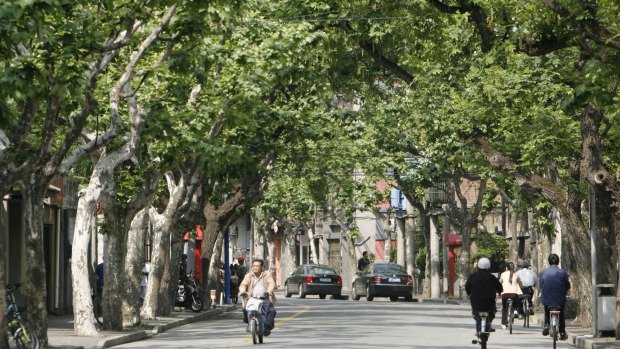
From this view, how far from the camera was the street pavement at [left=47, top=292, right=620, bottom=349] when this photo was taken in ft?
86.1

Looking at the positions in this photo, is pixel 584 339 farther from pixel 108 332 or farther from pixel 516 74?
pixel 108 332

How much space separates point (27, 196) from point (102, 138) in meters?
1.66

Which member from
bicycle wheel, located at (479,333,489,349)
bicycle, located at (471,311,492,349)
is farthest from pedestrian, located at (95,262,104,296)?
bicycle wheel, located at (479,333,489,349)

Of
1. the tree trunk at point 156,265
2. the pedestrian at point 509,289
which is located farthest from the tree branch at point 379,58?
the tree trunk at point 156,265

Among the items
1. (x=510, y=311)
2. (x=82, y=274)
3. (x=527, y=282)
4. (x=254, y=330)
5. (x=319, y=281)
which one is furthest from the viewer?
(x=319, y=281)

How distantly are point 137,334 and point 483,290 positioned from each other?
9336 millimetres

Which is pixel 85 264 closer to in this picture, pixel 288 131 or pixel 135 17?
pixel 135 17

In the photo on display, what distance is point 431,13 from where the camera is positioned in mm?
27516

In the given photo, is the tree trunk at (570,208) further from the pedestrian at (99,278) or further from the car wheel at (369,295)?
the car wheel at (369,295)

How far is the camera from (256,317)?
27047 mm

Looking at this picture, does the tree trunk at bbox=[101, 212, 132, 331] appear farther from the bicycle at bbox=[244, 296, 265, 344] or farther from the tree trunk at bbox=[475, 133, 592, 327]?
the tree trunk at bbox=[475, 133, 592, 327]

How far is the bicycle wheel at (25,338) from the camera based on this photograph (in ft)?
74.8

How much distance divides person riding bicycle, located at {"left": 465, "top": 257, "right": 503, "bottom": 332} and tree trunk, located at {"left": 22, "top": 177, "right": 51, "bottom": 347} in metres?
7.45

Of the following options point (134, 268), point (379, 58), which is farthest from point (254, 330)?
point (134, 268)
